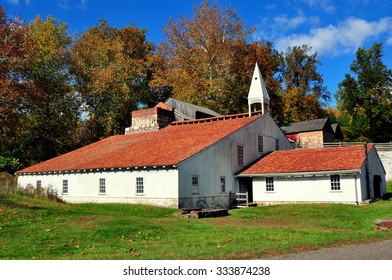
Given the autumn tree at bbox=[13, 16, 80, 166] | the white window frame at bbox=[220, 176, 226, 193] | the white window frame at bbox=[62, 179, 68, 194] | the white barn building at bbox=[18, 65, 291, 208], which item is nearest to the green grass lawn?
the white barn building at bbox=[18, 65, 291, 208]

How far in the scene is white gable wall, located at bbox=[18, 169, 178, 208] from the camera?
1121 inches

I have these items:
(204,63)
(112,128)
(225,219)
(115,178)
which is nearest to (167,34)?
(204,63)

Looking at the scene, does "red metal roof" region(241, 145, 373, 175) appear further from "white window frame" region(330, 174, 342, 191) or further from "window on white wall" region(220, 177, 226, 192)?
"window on white wall" region(220, 177, 226, 192)

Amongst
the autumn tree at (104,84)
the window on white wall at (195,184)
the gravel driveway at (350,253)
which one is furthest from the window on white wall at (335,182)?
the autumn tree at (104,84)

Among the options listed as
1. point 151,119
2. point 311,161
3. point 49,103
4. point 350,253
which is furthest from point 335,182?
point 49,103

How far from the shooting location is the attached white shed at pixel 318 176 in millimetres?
29781

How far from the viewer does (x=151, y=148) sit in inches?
1363

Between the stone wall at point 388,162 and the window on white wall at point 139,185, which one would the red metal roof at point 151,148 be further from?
the stone wall at point 388,162

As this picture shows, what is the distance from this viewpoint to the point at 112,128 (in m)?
65.9

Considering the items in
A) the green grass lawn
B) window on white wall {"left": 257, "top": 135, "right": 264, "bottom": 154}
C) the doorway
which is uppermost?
window on white wall {"left": 257, "top": 135, "right": 264, "bottom": 154}

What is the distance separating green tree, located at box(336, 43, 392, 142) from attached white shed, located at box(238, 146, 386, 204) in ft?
105

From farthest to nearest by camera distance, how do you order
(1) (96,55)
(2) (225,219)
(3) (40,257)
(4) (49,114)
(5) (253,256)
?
1. (1) (96,55)
2. (4) (49,114)
3. (2) (225,219)
4. (3) (40,257)
5. (5) (253,256)

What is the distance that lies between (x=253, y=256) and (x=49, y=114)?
50.9 meters

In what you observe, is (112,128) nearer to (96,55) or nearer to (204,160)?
(96,55)
